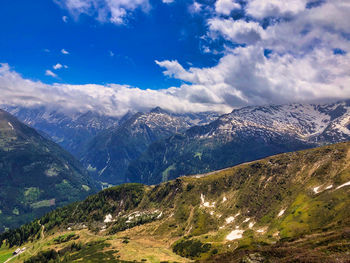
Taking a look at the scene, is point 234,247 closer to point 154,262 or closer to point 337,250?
point 154,262

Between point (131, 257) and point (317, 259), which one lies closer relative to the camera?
point (317, 259)

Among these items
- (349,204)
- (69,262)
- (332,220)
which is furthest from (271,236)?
(69,262)

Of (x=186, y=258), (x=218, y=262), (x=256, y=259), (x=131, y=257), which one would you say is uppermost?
(x=256, y=259)

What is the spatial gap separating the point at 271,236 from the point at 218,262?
4616 inches

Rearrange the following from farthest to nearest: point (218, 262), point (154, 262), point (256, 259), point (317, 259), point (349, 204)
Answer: point (349, 204) → point (154, 262) → point (218, 262) → point (256, 259) → point (317, 259)

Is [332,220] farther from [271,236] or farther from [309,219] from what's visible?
[271,236]

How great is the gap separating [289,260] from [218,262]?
36322mm

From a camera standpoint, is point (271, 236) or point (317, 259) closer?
point (317, 259)

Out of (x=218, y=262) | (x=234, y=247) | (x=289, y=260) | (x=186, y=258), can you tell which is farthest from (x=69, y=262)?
(x=289, y=260)

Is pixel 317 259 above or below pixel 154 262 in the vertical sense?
above

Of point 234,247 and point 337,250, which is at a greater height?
point 337,250

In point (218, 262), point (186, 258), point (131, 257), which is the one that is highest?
point (218, 262)

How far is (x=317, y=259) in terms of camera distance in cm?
7138

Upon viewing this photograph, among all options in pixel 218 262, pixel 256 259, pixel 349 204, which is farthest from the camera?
pixel 349 204
